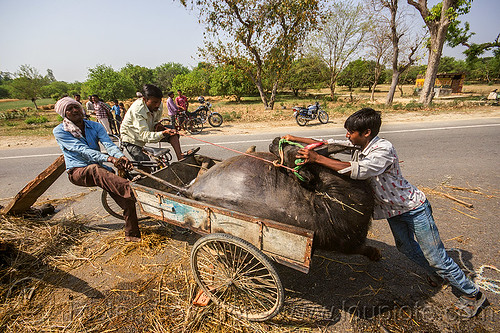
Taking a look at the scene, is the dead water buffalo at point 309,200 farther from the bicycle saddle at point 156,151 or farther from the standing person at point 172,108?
the standing person at point 172,108

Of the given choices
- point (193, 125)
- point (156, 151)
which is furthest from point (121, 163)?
point (193, 125)

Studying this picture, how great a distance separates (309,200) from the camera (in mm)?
1994

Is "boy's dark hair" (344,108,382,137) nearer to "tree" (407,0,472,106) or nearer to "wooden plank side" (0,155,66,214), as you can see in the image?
"wooden plank side" (0,155,66,214)

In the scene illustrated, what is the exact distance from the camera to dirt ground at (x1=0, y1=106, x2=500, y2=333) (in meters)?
1.99

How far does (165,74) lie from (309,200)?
187ft

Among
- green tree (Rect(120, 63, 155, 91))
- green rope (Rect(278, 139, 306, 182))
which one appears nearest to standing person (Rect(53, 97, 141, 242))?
green rope (Rect(278, 139, 306, 182))

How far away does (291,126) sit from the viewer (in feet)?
35.2

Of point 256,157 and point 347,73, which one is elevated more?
point 347,73

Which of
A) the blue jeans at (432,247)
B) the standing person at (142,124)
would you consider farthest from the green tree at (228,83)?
the blue jeans at (432,247)

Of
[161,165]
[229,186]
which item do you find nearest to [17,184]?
[161,165]

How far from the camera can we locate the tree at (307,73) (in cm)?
2308

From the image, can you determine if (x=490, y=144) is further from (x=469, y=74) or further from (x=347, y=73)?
(x=469, y=74)

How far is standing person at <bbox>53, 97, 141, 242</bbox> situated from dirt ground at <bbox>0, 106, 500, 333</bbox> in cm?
63

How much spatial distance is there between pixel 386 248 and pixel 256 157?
200 cm
